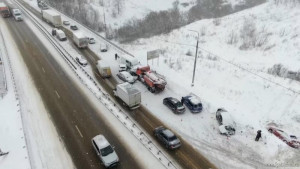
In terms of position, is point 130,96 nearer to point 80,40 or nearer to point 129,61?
point 129,61

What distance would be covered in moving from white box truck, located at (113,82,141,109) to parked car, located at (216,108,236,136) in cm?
1123

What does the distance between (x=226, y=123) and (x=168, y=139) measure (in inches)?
322

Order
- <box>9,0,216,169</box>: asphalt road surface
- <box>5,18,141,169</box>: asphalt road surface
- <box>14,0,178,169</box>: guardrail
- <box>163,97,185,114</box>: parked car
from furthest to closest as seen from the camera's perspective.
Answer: <box>163,97,185,114</box>: parked car → <box>14,0,178,169</box>: guardrail → <box>5,18,141,169</box>: asphalt road surface → <box>9,0,216,169</box>: asphalt road surface

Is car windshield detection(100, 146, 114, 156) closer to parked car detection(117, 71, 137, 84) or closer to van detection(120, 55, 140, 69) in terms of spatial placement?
parked car detection(117, 71, 137, 84)

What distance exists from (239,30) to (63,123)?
159 ft

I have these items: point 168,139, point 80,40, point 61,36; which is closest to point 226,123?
point 168,139

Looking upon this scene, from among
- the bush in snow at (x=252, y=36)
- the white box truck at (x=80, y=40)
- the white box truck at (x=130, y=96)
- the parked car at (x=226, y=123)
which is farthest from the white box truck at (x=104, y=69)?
the bush in snow at (x=252, y=36)

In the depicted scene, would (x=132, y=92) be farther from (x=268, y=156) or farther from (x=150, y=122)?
(x=268, y=156)

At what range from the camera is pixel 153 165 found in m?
25.7

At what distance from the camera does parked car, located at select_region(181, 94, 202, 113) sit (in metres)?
33.5

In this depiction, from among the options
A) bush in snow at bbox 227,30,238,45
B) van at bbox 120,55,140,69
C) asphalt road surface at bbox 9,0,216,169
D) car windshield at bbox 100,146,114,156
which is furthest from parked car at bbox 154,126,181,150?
bush in snow at bbox 227,30,238,45

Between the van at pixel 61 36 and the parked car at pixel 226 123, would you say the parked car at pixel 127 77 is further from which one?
the van at pixel 61 36

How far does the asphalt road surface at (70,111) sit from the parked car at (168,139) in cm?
398

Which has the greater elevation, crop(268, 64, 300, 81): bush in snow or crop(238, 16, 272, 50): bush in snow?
crop(238, 16, 272, 50): bush in snow
